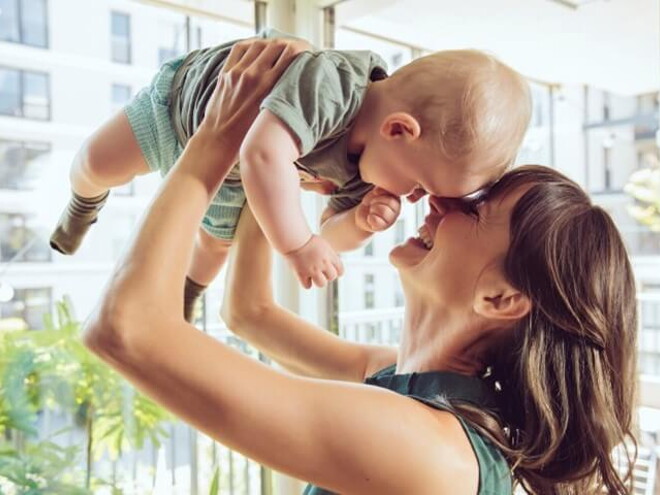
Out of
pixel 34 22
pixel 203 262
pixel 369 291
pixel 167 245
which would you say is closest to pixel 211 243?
pixel 203 262

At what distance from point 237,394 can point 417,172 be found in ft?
1.28

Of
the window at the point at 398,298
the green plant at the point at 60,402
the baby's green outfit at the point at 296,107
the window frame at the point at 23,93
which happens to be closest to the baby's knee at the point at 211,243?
the baby's green outfit at the point at 296,107

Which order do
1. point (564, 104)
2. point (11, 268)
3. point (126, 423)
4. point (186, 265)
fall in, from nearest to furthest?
point (186, 265) < point (11, 268) < point (126, 423) < point (564, 104)

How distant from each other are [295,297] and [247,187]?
126cm

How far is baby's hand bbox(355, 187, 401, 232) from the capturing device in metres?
1.01

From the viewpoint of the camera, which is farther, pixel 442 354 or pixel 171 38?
pixel 171 38

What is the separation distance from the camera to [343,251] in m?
1.18

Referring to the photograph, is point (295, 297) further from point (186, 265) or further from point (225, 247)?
point (186, 265)

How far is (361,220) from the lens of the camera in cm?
105

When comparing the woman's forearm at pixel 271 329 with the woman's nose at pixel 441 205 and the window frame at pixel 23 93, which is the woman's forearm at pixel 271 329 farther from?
the window frame at pixel 23 93

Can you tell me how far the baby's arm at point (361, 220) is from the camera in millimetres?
1009

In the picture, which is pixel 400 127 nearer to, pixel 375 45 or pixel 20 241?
pixel 20 241

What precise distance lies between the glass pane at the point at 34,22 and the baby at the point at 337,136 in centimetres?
74

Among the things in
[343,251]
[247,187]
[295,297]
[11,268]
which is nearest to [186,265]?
[247,187]
